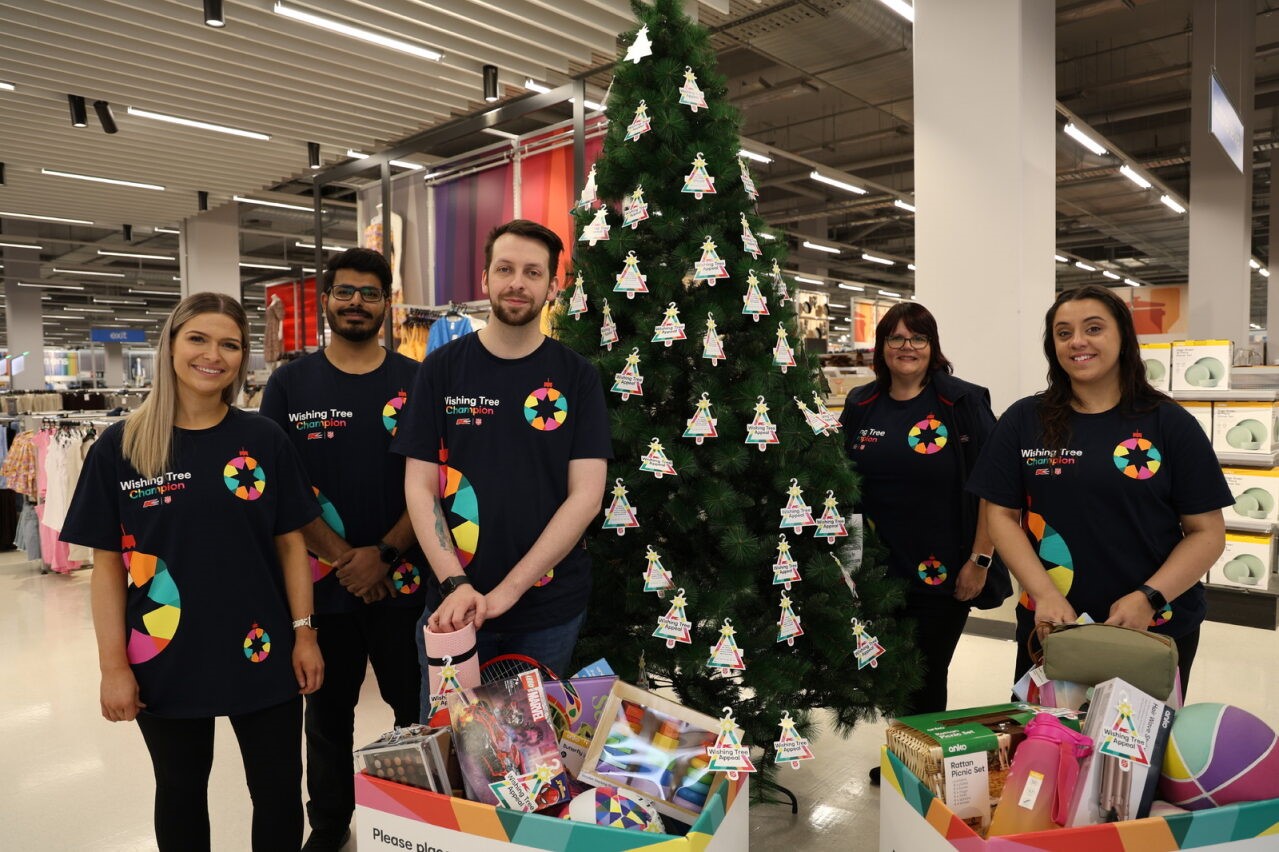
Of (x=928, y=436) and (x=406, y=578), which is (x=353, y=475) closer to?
(x=406, y=578)

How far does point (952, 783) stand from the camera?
1534mm

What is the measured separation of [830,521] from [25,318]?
884 inches

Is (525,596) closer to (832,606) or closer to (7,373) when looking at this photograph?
(832,606)

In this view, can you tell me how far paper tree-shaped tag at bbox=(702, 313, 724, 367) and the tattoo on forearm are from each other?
2.78 ft

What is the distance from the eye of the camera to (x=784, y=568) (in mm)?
2299

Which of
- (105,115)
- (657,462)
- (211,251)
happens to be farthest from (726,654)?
(211,251)

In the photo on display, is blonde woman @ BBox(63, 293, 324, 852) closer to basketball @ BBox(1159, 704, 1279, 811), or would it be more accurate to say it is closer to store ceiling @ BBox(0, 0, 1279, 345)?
store ceiling @ BBox(0, 0, 1279, 345)

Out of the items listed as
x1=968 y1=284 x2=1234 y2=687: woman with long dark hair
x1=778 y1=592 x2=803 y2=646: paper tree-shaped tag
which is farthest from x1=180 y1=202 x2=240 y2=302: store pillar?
x1=968 y1=284 x2=1234 y2=687: woman with long dark hair

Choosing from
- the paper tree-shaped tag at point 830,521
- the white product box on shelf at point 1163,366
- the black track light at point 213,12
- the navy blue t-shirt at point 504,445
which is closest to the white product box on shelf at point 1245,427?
the white product box on shelf at point 1163,366

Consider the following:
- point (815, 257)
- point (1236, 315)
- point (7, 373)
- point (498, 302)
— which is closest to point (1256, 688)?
point (498, 302)

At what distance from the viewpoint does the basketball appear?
4.88ft

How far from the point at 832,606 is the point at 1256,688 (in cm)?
297

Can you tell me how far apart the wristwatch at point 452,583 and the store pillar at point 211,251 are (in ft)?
38.2

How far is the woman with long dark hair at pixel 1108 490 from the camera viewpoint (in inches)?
76.0
